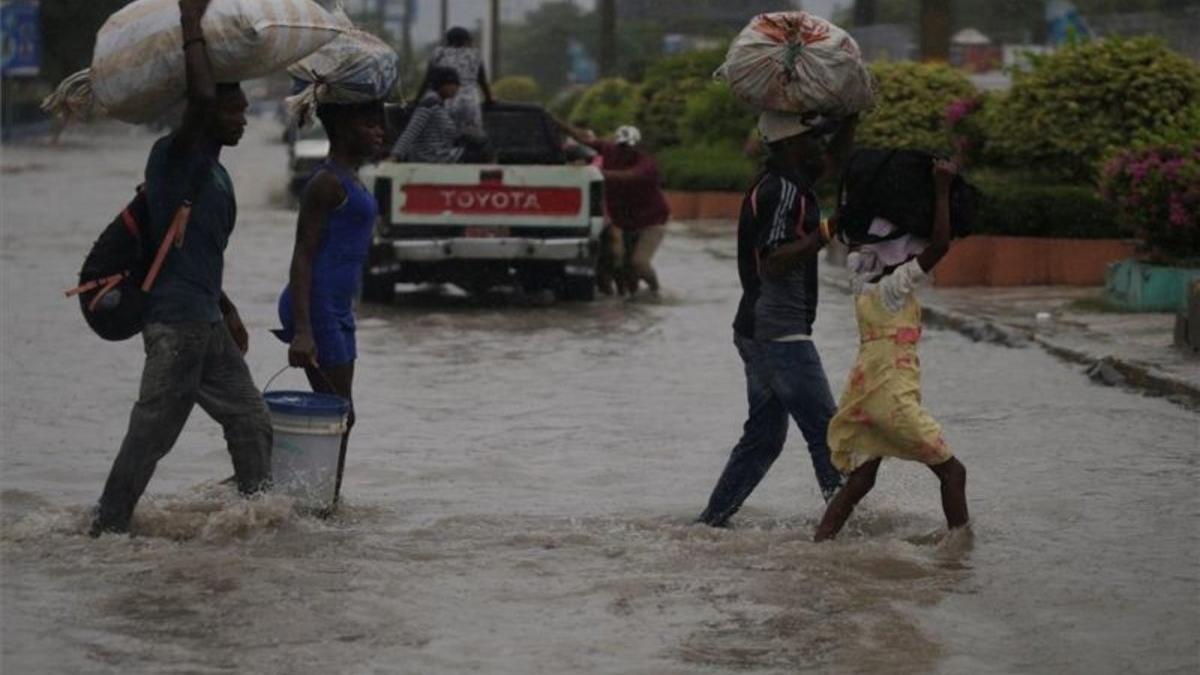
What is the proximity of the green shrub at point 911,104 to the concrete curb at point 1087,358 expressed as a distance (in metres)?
7.01

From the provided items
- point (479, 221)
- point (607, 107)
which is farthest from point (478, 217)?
point (607, 107)

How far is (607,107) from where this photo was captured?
51.9 metres

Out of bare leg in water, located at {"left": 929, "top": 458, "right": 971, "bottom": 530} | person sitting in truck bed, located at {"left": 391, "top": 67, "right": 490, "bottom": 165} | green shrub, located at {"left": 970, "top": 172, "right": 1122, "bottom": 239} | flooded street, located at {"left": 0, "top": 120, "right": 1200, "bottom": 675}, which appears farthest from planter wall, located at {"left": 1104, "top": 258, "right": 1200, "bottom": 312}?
bare leg in water, located at {"left": 929, "top": 458, "right": 971, "bottom": 530}

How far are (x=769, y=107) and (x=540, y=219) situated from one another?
12101 millimetres

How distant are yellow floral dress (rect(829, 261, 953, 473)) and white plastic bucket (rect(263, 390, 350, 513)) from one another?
6.18 feet

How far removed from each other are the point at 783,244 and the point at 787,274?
0.14 meters

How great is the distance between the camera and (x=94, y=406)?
14.2 metres

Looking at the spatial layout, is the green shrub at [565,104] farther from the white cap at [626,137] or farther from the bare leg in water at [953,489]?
the bare leg in water at [953,489]

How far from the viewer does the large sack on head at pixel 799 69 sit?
31.1 feet

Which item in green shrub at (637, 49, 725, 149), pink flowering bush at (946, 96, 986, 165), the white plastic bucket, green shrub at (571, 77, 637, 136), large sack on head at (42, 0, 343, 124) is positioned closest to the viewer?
large sack on head at (42, 0, 343, 124)

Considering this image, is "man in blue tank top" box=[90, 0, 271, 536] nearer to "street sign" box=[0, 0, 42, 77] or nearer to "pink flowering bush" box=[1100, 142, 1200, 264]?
"pink flowering bush" box=[1100, 142, 1200, 264]

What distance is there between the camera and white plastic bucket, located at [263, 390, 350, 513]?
9641mm

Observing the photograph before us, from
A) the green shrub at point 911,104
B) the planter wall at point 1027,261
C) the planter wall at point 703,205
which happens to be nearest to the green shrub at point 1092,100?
the planter wall at point 1027,261

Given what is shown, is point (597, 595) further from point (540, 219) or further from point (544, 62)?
point (544, 62)
